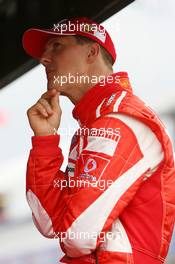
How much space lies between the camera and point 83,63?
4.95 feet

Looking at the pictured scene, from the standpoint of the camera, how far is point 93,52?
151 centimetres

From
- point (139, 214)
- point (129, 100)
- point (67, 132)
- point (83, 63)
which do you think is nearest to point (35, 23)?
point (67, 132)

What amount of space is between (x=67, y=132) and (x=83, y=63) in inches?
14.8

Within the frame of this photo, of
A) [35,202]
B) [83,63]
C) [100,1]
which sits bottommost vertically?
[35,202]

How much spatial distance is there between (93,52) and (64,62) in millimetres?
77

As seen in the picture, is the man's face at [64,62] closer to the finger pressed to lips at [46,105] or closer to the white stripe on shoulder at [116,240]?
the finger pressed to lips at [46,105]

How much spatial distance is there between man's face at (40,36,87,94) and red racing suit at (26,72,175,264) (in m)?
0.14

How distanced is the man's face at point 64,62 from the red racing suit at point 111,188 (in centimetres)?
14

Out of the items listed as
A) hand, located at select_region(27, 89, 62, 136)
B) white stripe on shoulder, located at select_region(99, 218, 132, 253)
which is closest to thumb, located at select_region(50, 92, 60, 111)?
hand, located at select_region(27, 89, 62, 136)

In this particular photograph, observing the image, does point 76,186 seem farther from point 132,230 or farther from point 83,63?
point 83,63

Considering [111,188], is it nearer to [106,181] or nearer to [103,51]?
[106,181]

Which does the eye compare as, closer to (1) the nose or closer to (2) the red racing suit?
(1) the nose

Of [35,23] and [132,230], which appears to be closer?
[132,230]

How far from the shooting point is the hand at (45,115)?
136 cm
